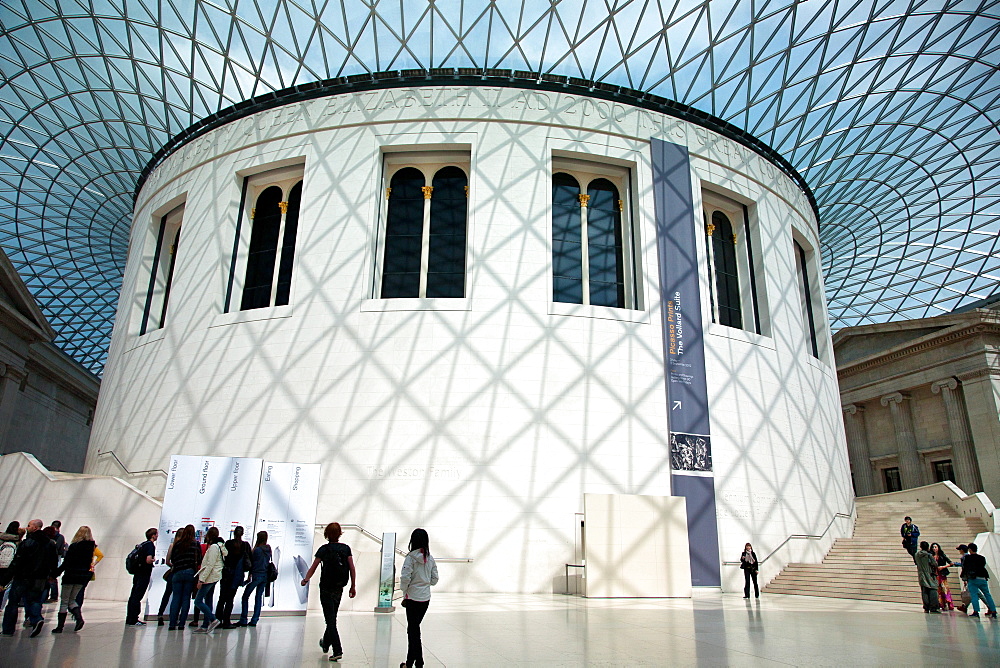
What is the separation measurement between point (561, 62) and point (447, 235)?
8947mm

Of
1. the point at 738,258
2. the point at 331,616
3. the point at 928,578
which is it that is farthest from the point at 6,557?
the point at 738,258

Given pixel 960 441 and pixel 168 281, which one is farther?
pixel 960 441

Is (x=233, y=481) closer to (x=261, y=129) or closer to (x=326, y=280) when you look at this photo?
(x=326, y=280)

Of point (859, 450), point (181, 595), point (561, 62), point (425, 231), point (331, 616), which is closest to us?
point (331, 616)

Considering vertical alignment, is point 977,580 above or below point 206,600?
above

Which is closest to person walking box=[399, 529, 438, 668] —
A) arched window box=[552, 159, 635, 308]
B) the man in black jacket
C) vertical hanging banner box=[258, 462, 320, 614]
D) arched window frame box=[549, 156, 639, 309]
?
the man in black jacket

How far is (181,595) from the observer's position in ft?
35.9

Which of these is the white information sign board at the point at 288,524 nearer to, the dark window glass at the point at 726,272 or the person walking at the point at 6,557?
the person walking at the point at 6,557

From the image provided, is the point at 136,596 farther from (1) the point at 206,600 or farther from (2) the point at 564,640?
(2) the point at 564,640

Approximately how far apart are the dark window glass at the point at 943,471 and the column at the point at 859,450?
15.7 feet

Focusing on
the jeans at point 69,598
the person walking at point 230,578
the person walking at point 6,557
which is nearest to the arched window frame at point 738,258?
the person walking at point 230,578

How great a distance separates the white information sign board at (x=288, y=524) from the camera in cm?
1344

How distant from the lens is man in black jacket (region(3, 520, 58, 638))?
9.50 meters

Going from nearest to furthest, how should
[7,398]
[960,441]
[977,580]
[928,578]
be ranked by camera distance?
1. [977,580]
2. [928,578]
3. [960,441]
4. [7,398]
